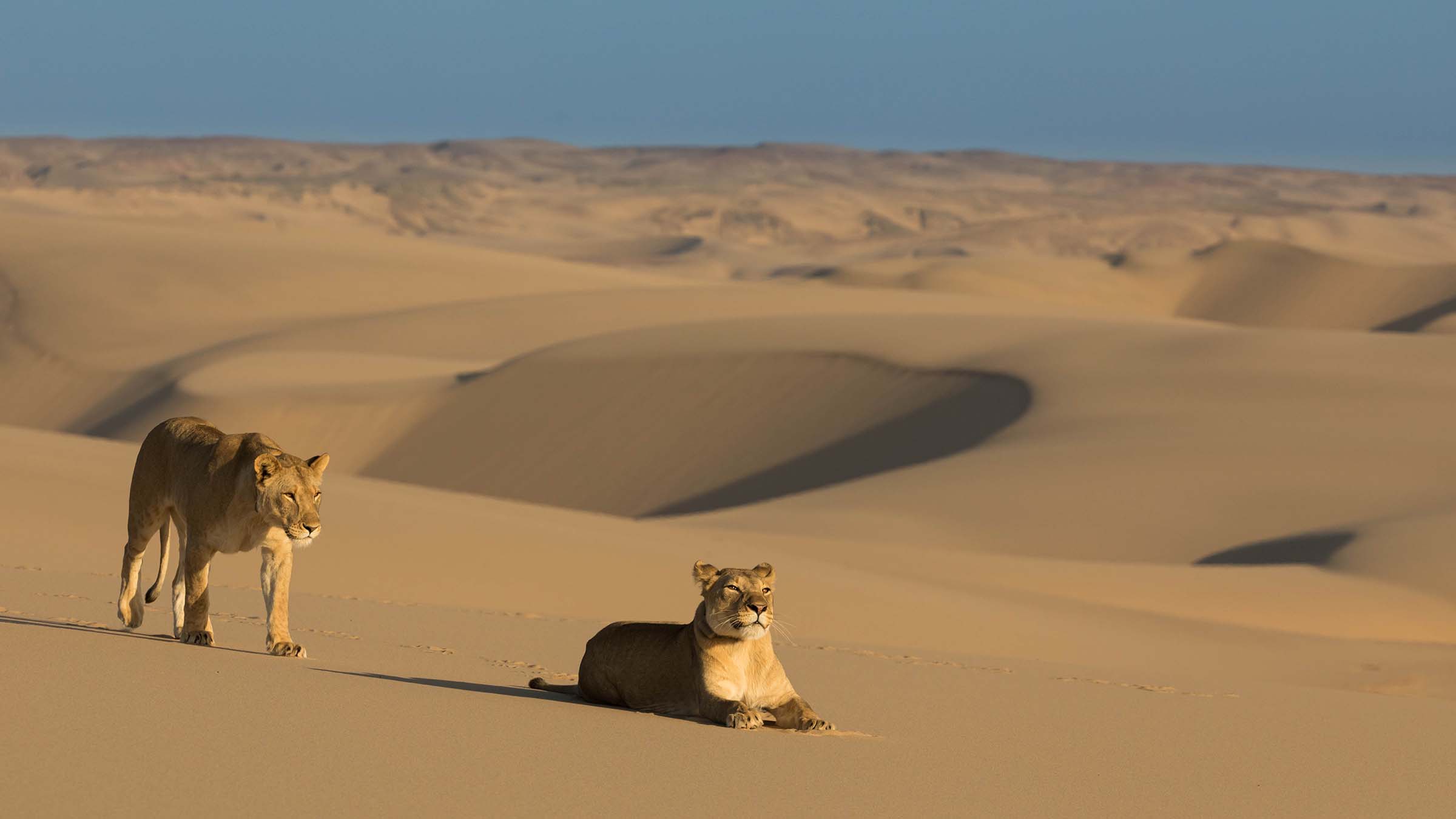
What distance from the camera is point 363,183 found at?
14388 cm

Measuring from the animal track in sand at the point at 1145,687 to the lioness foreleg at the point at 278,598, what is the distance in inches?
150

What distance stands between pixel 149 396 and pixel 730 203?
107 m

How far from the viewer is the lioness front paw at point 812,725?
249 inches

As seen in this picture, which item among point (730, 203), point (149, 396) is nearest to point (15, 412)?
point (149, 396)

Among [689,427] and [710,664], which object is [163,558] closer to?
[710,664]

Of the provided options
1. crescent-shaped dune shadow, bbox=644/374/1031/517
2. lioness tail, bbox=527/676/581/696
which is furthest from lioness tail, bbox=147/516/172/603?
crescent-shaped dune shadow, bbox=644/374/1031/517

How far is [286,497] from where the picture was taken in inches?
257

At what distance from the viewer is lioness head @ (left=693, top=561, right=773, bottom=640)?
19.6ft

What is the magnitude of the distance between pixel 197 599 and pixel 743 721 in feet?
7.70

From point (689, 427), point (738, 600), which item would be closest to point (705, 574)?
point (738, 600)

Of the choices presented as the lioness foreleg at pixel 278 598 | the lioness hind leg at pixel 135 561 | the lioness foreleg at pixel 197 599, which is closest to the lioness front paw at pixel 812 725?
the lioness foreleg at pixel 278 598

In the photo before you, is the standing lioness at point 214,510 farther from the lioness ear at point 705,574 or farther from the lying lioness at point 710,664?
the lioness ear at point 705,574

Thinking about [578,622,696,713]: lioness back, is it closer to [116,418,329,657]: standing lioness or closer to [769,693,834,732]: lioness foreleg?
[769,693,834,732]: lioness foreleg

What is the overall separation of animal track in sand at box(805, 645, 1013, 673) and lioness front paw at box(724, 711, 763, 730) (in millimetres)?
2938
